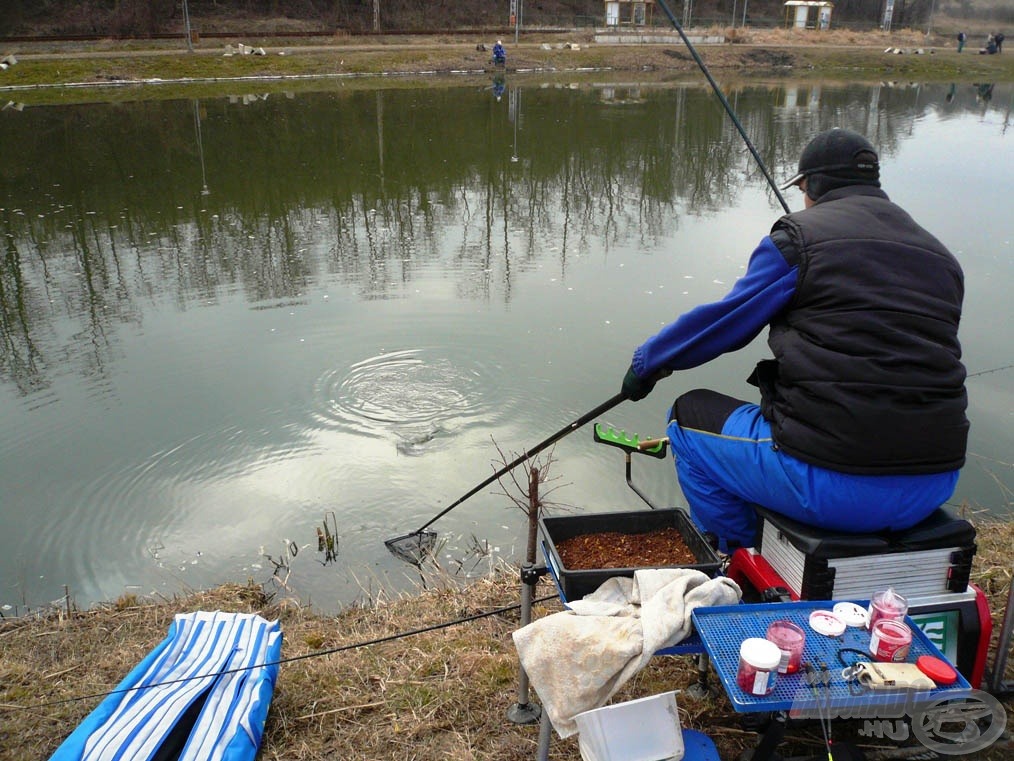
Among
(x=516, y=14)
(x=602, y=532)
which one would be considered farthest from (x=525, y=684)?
(x=516, y=14)

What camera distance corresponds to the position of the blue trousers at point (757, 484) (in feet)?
6.59

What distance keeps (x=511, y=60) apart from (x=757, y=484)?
3317 centimetres

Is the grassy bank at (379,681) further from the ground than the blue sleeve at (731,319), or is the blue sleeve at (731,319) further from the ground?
the blue sleeve at (731,319)

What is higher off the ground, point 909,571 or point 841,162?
point 841,162

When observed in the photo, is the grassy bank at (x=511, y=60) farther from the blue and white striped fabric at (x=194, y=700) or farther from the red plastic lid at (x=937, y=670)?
the red plastic lid at (x=937, y=670)

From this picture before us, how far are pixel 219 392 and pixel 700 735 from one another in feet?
15.6

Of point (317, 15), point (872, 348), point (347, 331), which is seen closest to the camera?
point (872, 348)

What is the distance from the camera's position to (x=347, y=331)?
6.98 metres

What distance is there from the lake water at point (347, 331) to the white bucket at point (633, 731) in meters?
2.17

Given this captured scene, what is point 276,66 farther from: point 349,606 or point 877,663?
point 877,663

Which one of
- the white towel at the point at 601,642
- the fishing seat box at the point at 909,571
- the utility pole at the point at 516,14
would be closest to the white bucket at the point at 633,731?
the white towel at the point at 601,642

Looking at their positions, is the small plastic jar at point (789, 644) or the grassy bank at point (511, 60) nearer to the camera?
the small plastic jar at point (789, 644)

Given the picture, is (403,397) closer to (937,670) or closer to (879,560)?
(879,560)

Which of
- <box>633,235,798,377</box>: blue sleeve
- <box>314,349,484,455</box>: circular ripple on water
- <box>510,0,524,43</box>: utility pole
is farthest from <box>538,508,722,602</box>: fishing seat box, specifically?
<box>510,0,524,43</box>: utility pole
